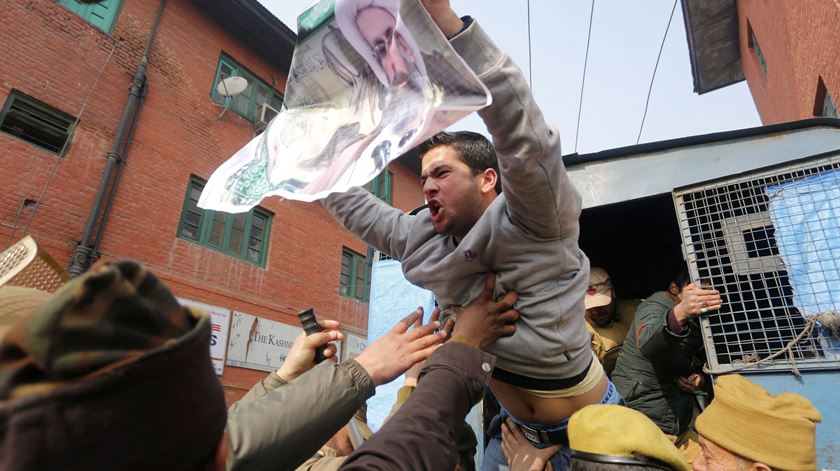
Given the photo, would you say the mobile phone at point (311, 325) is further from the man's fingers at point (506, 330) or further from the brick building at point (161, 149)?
the brick building at point (161, 149)

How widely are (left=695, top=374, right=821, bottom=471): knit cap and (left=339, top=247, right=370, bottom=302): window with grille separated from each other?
510 inches

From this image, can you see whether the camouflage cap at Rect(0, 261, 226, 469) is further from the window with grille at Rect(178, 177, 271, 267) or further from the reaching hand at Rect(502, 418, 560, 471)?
Answer: the window with grille at Rect(178, 177, 271, 267)

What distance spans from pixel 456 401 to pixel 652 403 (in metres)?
2.54

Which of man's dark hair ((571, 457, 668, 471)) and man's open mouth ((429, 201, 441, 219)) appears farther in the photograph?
man's open mouth ((429, 201, 441, 219))

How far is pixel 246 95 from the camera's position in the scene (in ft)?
43.5

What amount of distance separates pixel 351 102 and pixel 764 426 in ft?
6.98

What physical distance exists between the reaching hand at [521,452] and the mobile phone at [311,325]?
3.39 ft

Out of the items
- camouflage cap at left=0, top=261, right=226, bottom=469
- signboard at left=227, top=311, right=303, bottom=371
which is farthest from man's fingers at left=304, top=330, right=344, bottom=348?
signboard at left=227, top=311, right=303, bottom=371

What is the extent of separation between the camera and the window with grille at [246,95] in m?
12.5

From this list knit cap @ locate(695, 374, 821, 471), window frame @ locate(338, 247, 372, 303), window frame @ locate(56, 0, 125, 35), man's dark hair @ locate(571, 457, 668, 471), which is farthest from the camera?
window frame @ locate(338, 247, 372, 303)

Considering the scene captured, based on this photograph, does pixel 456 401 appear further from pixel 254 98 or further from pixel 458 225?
pixel 254 98

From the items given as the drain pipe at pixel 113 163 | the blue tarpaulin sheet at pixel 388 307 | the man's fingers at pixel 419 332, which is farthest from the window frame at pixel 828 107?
the drain pipe at pixel 113 163

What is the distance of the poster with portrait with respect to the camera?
1.22 metres

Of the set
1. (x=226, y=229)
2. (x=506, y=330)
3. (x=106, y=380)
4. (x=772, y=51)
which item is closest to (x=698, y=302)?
(x=506, y=330)
